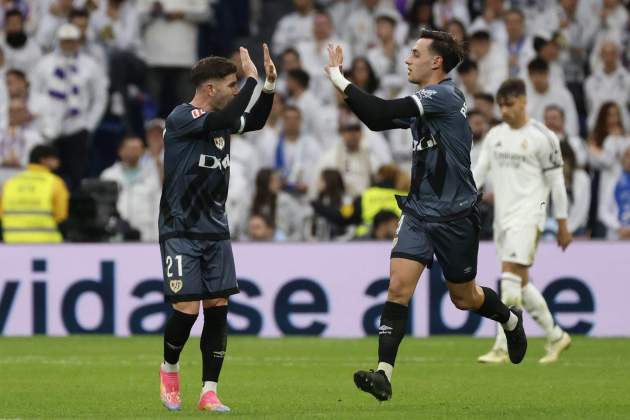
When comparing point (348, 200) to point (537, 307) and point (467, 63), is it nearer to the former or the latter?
point (467, 63)

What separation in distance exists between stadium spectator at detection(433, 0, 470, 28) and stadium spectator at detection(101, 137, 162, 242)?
189 inches

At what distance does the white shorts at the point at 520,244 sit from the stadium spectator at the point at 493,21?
26.8 ft

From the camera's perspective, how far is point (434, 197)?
10.3 m

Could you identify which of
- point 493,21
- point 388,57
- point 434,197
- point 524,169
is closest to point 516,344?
point 434,197

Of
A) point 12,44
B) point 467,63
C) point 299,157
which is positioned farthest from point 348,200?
point 12,44

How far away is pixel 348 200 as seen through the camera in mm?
19453

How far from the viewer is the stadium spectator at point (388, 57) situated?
21.0 meters

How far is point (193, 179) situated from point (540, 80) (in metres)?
10.9

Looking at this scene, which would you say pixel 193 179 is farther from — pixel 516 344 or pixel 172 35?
pixel 172 35

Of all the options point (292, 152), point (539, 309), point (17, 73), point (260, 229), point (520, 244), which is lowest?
point (260, 229)

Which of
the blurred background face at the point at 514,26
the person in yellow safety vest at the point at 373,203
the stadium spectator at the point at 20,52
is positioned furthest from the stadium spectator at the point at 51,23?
the blurred background face at the point at 514,26

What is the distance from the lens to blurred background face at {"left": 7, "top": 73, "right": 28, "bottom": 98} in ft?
67.1

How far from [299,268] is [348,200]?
89.5 inches

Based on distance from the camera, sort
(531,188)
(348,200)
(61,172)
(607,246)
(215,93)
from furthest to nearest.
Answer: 1. (61,172)
2. (348,200)
3. (607,246)
4. (531,188)
5. (215,93)
